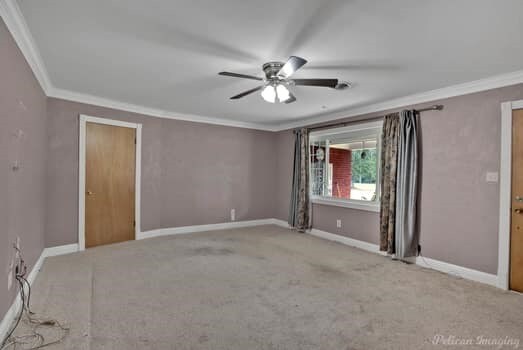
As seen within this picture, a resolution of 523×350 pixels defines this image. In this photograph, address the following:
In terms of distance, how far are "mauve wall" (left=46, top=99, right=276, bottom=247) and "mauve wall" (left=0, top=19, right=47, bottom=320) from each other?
49cm

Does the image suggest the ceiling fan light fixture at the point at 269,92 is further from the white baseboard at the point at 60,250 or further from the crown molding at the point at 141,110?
the white baseboard at the point at 60,250

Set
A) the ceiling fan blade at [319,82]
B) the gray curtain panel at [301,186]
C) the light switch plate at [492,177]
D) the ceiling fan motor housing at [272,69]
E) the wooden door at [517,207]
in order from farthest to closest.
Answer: the gray curtain panel at [301,186] → the light switch plate at [492,177] → the wooden door at [517,207] → the ceiling fan motor housing at [272,69] → the ceiling fan blade at [319,82]

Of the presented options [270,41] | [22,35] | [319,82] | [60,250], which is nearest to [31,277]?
[60,250]

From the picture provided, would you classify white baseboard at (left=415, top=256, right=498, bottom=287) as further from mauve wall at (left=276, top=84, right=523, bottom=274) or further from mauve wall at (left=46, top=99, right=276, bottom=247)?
mauve wall at (left=46, top=99, right=276, bottom=247)

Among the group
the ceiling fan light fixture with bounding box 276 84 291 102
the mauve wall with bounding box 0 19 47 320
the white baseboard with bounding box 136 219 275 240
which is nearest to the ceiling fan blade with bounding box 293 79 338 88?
the ceiling fan light fixture with bounding box 276 84 291 102

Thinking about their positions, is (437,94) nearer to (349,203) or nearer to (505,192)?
(505,192)

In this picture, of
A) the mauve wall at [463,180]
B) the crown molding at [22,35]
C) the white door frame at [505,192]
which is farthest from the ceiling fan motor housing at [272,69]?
the white door frame at [505,192]

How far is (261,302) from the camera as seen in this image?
2.61m

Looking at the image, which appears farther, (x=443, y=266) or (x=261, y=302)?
(x=443, y=266)

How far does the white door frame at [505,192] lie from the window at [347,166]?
1.58 meters

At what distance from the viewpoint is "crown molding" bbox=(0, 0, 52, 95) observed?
1892 millimetres

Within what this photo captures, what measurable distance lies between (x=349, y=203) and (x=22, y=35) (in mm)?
4663

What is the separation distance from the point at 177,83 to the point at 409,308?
3.52m

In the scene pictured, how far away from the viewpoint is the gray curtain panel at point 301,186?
5613 millimetres
